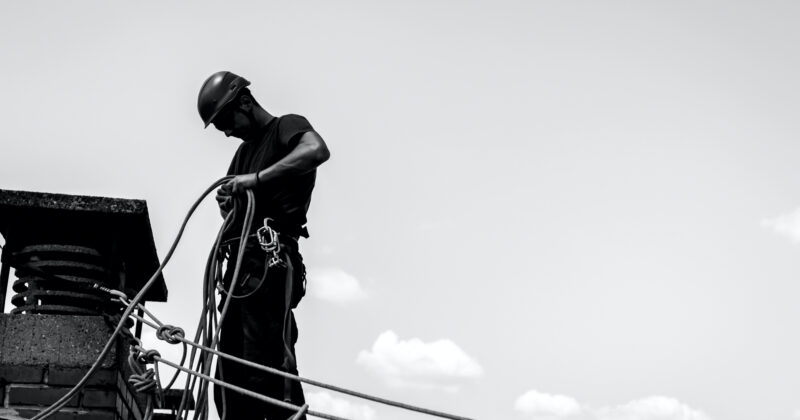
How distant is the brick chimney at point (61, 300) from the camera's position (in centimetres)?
451

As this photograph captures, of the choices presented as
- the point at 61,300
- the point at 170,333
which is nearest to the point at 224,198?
the point at 170,333

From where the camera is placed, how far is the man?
13.4 feet

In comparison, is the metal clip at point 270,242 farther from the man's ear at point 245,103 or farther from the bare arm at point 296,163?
the man's ear at point 245,103

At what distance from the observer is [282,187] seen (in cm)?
417

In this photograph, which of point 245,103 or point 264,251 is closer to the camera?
point 264,251

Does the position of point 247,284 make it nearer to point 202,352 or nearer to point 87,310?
point 202,352

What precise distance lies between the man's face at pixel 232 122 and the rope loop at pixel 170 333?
0.86m

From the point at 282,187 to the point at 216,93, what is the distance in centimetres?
48

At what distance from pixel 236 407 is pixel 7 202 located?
1.44m

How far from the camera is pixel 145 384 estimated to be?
4.10 m

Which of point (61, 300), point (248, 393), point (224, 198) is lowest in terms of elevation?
point (248, 393)

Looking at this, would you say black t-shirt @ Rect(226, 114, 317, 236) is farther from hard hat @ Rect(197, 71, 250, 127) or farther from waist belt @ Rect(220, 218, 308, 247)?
hard hat @ Rect(197, 71, 250, 127)

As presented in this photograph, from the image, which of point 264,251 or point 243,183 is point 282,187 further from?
point 264,251

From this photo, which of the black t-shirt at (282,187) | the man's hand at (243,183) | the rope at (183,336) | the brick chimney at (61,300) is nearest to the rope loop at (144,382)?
the rope at (183,336)
